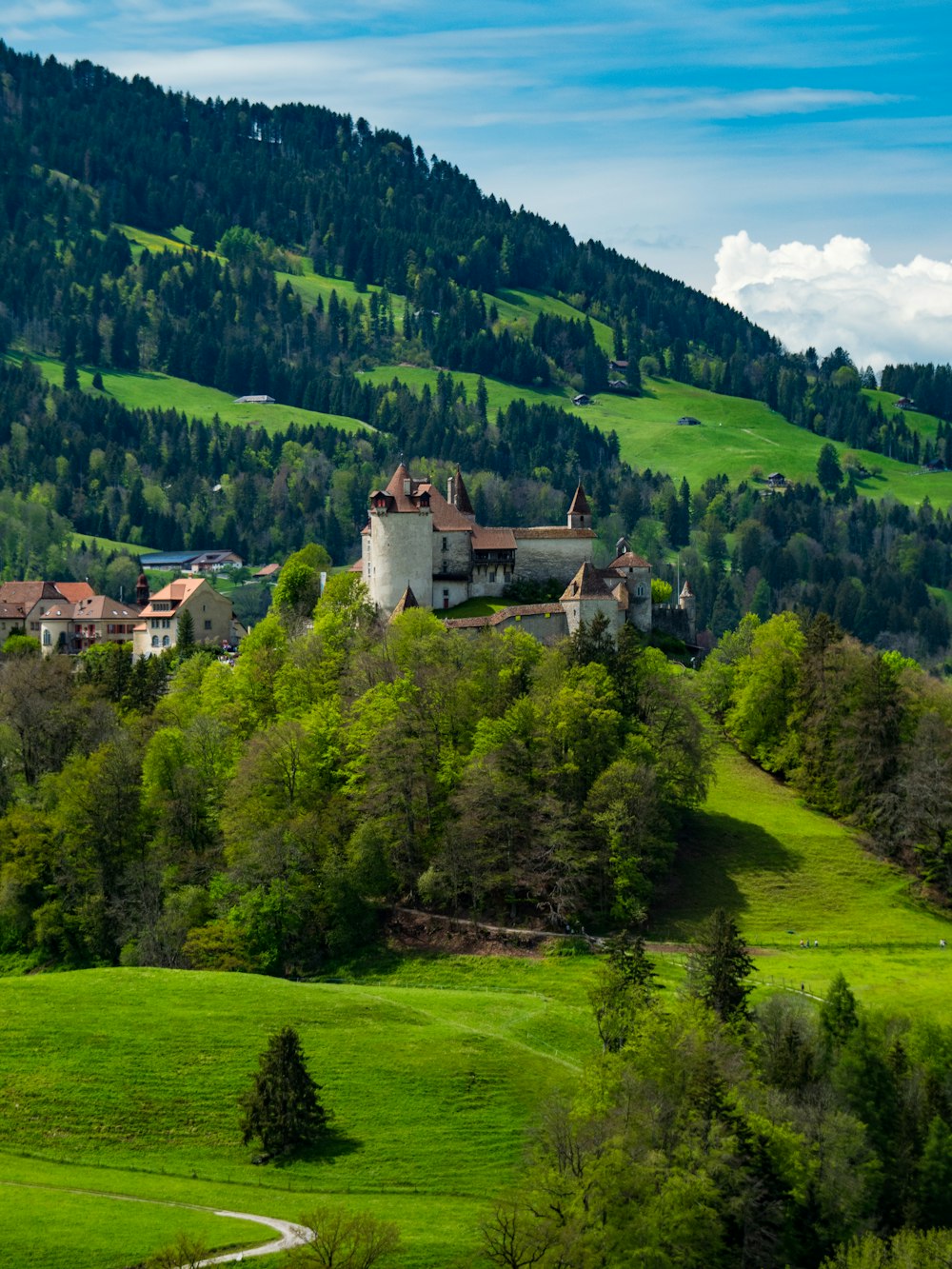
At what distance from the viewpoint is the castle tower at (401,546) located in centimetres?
10788

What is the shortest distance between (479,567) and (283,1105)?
5344cm

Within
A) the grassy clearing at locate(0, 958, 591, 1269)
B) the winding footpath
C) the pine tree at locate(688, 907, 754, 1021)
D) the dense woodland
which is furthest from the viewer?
the dense woodland

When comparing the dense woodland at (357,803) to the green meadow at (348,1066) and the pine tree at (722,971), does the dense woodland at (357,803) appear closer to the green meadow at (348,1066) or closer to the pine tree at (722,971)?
the green meadow at (348,1066)

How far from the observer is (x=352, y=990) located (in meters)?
77.4

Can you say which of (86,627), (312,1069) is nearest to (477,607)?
(312,1069)

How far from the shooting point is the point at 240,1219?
55.5m

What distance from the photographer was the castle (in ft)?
346

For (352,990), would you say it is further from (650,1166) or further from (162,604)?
(162,604)

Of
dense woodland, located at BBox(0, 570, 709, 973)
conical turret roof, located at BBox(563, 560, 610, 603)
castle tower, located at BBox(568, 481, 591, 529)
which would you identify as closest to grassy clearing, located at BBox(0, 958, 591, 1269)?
dense woodland, located at BBox(0, 570, 709, 973)

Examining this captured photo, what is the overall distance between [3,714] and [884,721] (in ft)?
173

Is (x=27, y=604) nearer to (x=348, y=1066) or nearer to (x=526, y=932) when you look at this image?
(x=526, y=932)

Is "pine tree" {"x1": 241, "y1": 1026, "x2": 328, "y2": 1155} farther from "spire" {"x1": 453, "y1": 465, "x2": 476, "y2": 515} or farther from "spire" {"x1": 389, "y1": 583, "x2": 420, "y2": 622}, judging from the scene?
"spire" {"x1": 453, "y1": 465, "x2": 476, "y2": 515}

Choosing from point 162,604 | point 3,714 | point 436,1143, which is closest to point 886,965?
point 436,1143

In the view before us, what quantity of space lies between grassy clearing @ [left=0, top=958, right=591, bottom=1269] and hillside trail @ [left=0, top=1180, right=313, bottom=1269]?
0.51m
